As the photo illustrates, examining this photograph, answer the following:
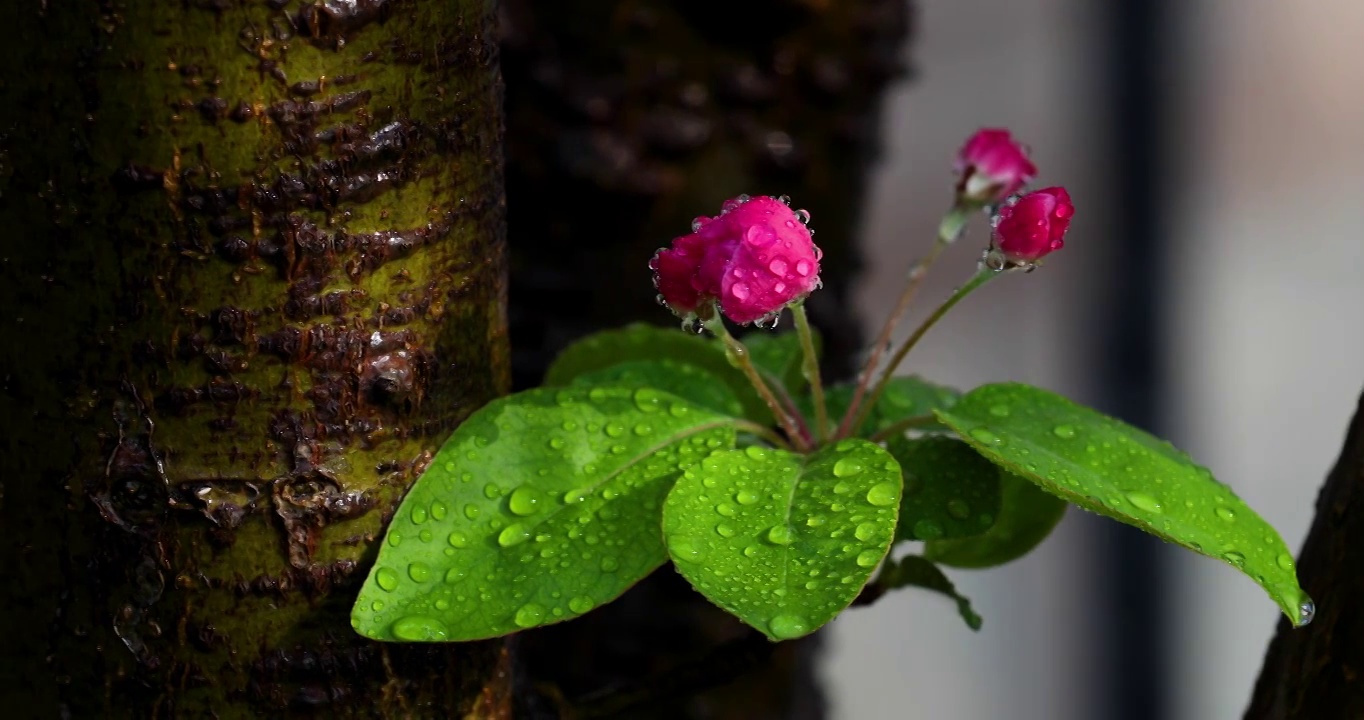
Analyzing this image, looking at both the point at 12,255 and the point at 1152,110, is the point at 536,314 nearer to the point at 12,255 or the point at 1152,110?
the point at 12,255

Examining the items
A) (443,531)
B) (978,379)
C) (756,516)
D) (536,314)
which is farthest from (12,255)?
(978,379)

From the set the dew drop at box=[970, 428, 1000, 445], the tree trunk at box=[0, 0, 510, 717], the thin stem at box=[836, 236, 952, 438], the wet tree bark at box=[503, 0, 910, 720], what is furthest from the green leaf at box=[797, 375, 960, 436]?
the wet tree bark at box=[503, 0, 910, 720]

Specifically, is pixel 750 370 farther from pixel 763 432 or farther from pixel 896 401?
pixel 896 401

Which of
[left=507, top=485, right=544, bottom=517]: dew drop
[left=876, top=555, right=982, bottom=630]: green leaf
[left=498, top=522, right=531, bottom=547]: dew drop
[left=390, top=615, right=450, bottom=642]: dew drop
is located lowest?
[left=876, top=555, right=982, bottom=630]: green leaf

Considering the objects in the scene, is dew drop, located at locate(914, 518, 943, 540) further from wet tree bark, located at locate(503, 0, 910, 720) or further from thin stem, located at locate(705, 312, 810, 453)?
wet tree bark, located at locate(503, 0, 910, 720)

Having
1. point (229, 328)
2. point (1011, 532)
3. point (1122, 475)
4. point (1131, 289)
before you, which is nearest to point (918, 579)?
point (1011, 532)

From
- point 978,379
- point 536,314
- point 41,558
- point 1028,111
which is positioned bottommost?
point 978,379
